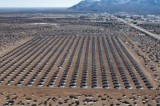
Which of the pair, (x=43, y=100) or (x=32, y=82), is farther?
(x=32, y=82)

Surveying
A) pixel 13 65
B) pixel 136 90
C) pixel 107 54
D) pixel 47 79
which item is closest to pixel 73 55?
pixel 107 54

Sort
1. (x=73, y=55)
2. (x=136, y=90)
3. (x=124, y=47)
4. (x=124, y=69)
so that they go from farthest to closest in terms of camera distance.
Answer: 1. (x=124, y=47)
2. (x=73, y=55)
3. (x=124, y=69)
4. (x=136, y=90)

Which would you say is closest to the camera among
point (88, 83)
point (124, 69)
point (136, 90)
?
point (136, 90)

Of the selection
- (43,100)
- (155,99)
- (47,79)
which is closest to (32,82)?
(47,79)

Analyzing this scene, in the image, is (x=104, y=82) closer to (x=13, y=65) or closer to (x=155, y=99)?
(x=155, y=99)

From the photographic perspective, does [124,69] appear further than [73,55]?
No

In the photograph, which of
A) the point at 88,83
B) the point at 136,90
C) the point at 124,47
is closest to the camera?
the point at 136,90

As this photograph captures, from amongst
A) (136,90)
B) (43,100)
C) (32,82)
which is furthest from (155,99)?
Result: (32,82)

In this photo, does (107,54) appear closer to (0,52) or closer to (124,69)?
(124,69)

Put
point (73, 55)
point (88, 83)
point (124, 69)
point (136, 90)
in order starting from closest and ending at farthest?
point (136, 90) → point (88, 83) → point (124, 69) → point (73, 55)
